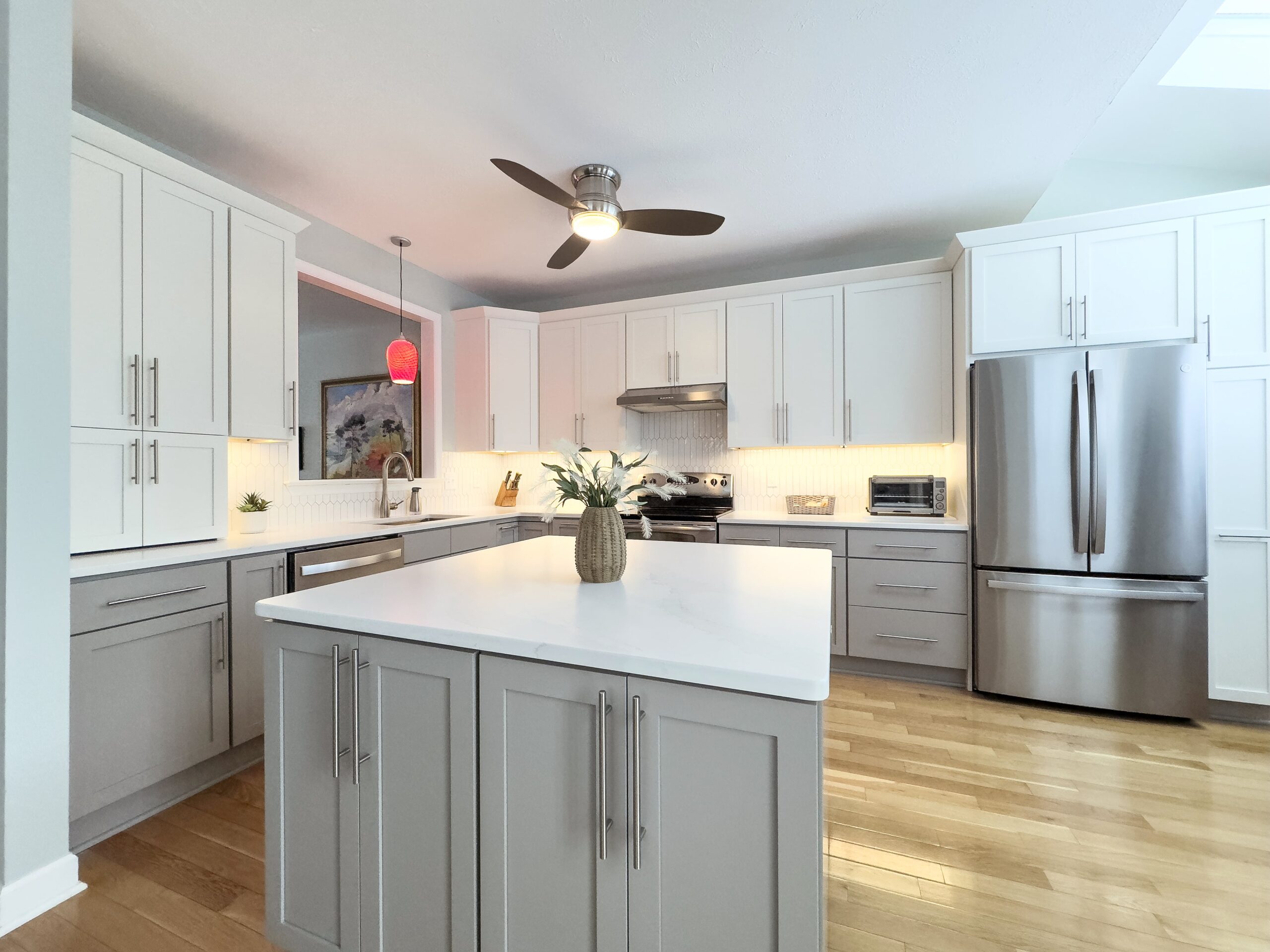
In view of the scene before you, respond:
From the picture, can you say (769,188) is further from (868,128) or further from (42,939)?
(42,939)

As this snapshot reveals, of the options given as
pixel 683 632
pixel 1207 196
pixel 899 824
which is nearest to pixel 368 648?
pixel 683 632

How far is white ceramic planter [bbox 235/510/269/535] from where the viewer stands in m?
2.64

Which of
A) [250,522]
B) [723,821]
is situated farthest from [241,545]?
[723,821]

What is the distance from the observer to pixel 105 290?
202 centimetres

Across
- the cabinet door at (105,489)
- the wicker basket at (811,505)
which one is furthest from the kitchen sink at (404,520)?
the wicker basket at (811,505)

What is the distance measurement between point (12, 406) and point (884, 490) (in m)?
3.95

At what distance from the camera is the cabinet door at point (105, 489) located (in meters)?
1.93

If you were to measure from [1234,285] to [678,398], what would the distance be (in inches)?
113

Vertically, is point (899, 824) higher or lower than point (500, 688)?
lower

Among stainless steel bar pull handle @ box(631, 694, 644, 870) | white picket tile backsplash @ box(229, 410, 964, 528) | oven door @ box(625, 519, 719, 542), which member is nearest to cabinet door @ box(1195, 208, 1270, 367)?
white picket tile backsplash @ box(229, 410, 964, 528)

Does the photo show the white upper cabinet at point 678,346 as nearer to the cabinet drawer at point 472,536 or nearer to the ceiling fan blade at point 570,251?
the ceiling fan blade at point 570,251

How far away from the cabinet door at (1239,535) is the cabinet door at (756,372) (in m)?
2.16

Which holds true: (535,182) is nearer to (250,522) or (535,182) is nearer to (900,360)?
(250,522)

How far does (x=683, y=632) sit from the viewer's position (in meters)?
1.08
